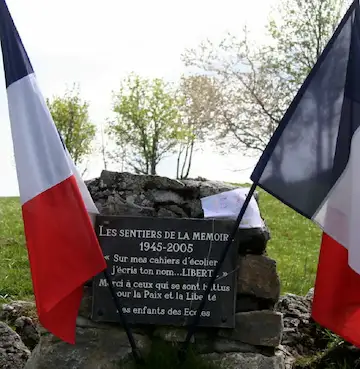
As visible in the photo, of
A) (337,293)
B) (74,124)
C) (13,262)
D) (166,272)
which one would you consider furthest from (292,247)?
(74,124)

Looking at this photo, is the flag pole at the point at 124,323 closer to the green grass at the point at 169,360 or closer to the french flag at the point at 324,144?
the green grass at the point at 169,360

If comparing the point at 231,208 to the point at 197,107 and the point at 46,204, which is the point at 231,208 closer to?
the point at 46,204

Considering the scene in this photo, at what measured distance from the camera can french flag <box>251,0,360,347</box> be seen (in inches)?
182

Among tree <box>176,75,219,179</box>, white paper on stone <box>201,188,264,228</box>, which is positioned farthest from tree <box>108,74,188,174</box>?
white paper on stone <box>201,188,264,228</box>

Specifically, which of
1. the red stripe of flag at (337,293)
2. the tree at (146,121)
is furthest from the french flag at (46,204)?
the tree at (146,121)

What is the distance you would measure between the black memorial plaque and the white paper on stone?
0.12 m

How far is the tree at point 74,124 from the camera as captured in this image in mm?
28734

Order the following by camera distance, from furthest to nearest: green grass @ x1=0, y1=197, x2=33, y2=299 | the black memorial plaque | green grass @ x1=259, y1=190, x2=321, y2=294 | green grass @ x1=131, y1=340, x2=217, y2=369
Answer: green grass @ x1=259, y1=190, x2=321, y2=294
green grass @ x1=0, y1=197, x2=33, y2=299
the black memorial plaque
green grass @ x1=131, y1=340, x2=217, y2=369

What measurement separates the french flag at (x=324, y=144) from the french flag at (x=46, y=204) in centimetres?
115

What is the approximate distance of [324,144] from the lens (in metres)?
4.66

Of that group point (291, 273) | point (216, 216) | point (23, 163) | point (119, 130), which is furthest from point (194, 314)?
point (119, 130)

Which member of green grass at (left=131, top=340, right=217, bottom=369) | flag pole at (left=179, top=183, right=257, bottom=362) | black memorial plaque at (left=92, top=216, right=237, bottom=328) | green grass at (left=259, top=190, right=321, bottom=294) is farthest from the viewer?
green grass at (left=259, top=190, right=321, bottom=294)

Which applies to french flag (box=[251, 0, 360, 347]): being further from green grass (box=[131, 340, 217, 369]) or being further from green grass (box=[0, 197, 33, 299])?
green grass (box=[0, 197, 33, 299])

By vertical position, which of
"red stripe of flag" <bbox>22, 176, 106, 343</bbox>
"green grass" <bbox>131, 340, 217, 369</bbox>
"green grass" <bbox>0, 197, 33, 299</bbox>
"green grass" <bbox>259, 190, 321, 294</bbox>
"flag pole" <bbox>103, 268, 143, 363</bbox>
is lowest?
"green grass" <bbox>259, 190, 321, 294</bbox>
